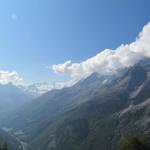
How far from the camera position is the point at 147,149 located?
435ft

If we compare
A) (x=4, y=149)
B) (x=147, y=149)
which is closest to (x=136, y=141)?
(x=147, y=149)

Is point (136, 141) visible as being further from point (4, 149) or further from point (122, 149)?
point (4, 149)

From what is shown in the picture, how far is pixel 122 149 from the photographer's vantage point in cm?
13538

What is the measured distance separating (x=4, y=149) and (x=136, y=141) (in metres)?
54.6

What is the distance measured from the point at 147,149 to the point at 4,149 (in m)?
58.3

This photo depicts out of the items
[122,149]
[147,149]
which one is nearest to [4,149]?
[122,149]

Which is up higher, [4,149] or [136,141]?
[4,149]

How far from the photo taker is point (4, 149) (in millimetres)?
135875

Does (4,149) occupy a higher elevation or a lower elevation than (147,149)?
higher

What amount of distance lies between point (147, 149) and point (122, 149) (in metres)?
10.1

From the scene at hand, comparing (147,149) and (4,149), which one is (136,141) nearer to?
(147,149)

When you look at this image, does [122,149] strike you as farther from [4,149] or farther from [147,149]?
[4,149]
